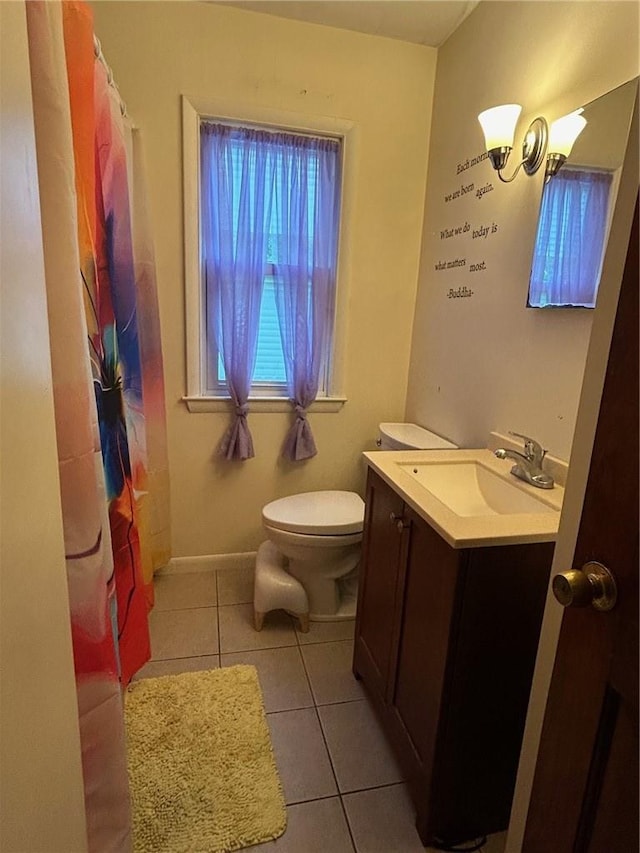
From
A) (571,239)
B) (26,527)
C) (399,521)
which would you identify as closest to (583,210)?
(571,239)

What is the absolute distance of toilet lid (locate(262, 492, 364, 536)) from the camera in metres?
1.91

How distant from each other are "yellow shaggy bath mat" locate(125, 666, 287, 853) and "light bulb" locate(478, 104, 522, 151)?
6.63 ft

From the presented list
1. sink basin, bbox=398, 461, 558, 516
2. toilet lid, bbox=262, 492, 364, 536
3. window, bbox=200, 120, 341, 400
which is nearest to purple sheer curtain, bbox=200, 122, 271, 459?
window, bbox=200, 120, 341, 400

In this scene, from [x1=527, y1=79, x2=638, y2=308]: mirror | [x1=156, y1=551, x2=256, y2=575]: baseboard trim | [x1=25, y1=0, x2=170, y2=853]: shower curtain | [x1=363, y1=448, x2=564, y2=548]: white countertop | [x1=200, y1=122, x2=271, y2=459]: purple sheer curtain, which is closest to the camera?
[x1=25, y1=0, x2=170, y2=853]: shower curtain

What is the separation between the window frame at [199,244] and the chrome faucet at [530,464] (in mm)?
1089

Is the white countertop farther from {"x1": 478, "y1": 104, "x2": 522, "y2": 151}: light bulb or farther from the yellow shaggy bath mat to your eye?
{"x1": 478, "y1": 104, "x2": 522, "y2": 151}: light bulb

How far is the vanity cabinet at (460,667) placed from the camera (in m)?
1.08

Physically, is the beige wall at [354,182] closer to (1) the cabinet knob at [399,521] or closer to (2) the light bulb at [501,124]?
(2) the light bulb at [501,124]

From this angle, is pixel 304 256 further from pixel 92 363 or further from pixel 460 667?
pixel 460 667

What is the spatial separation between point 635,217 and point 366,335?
1.76m

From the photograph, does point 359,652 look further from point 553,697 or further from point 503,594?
point 553,697

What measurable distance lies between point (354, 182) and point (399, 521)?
1602mm

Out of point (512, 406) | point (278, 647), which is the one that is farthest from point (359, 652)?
point (512, 406)

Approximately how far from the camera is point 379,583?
151cm
